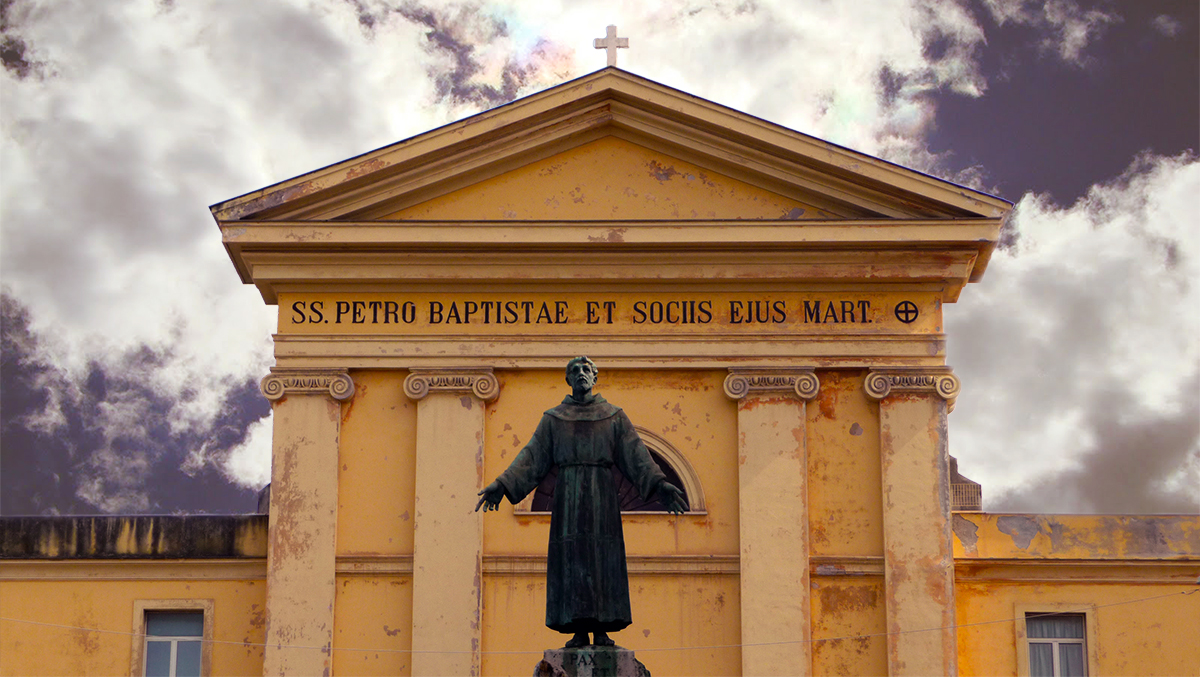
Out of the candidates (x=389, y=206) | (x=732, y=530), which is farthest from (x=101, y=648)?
(x=732, y=530)

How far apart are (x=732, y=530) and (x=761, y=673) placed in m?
1.59

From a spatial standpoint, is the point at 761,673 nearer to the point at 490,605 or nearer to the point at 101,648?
the point at 490,605

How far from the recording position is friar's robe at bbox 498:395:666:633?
1105 cm

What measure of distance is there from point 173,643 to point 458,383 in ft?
14.2

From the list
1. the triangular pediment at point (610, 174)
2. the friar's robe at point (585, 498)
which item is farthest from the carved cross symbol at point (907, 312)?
the friar's robe at point (585, 498)

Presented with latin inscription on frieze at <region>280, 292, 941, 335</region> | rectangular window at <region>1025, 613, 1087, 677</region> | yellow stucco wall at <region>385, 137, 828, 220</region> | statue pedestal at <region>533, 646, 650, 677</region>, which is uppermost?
yellow stucco wall at <region>385, 137, 828, 220</region>

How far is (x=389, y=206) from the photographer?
2042cm

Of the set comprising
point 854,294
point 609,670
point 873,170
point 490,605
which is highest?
point 873,170

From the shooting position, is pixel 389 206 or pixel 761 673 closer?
pixel 761 673

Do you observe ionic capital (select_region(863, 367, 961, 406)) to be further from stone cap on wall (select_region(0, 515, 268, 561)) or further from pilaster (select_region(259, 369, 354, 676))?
stone cap on wall (select_region(0, 515, 268, 561))

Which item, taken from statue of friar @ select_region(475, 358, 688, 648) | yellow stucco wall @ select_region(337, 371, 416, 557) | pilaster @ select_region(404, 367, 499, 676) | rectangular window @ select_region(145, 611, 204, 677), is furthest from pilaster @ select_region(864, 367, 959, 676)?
statue of friar @ select_region(475, 358, 688, 648)

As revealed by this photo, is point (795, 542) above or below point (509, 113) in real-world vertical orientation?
below

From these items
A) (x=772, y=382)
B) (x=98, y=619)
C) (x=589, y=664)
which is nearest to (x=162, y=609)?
(x=98, y=619)

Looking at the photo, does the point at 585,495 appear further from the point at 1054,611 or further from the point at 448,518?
the point at 1054,611
